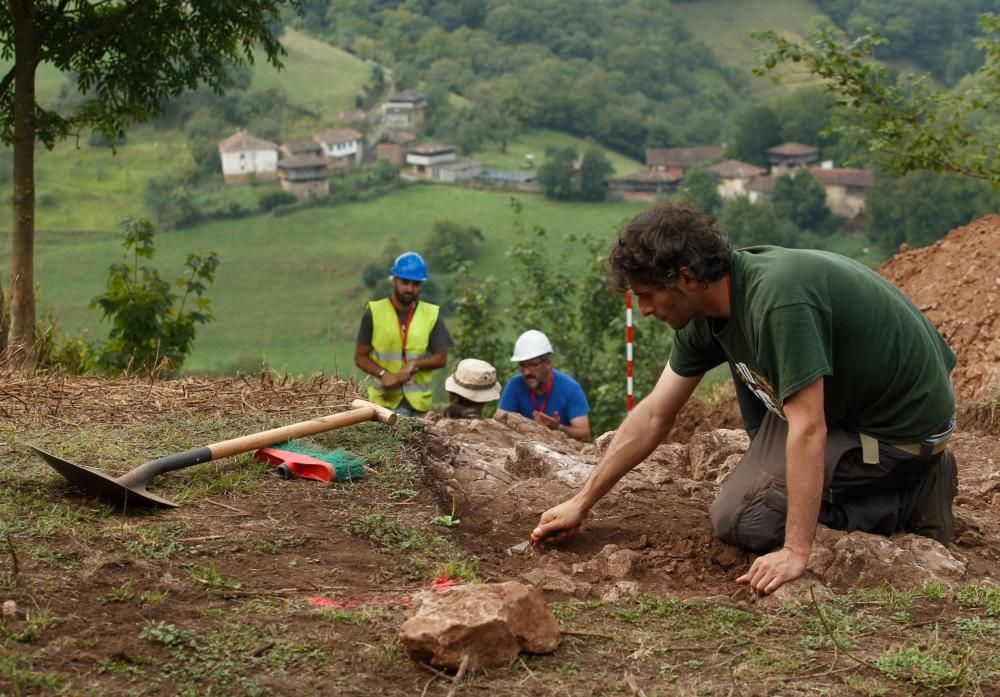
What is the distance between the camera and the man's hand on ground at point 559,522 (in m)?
4.76

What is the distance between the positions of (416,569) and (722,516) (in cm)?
121

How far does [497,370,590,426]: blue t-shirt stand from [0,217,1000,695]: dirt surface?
1615 mm

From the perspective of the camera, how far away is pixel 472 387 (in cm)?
848

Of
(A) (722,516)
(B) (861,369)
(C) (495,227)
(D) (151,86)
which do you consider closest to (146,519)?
(A) (722,516)

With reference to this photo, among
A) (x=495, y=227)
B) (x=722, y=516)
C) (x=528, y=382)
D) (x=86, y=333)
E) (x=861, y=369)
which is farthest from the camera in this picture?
(x=495, y=227)

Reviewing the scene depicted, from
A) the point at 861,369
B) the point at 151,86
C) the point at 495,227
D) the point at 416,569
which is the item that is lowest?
the point at 495,227

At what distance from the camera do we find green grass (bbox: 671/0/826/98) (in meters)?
94.8

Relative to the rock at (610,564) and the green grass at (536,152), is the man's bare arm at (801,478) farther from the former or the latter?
the green grass at (536,152)

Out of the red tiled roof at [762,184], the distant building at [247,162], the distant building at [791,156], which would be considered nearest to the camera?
the red tiled roof at [762,184]

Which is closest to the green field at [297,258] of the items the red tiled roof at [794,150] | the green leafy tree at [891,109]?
the red tiled roof at [794,150]

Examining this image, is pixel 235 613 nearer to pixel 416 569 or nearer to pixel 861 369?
pixel 416 569

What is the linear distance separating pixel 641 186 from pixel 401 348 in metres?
54.8

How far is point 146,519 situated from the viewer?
179 inches

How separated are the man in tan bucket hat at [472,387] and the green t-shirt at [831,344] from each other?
Result: 150 inches
